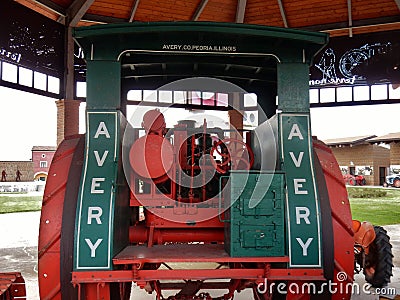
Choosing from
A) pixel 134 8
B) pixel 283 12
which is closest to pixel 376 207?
pixel 283 12

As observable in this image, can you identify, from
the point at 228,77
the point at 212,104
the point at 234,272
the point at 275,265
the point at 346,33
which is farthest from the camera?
the point at 346,33

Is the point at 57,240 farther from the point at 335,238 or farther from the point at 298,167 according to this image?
the point at 335,238

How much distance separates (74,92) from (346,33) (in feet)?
25.8

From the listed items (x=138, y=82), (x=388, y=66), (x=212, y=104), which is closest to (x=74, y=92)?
(x=212, y=104)

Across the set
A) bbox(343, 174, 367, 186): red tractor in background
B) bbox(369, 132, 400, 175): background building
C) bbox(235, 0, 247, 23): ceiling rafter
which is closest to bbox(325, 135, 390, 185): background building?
bbox(343, 174, 367, 186): red tractor in background

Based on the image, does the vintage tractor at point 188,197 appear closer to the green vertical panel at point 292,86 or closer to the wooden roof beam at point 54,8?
the green vertical panel at point 292,86

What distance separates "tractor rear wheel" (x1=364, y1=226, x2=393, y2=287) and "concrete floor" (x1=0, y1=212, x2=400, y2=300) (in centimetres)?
20

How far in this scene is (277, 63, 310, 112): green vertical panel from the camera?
3.88 meters

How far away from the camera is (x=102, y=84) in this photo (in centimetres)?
378

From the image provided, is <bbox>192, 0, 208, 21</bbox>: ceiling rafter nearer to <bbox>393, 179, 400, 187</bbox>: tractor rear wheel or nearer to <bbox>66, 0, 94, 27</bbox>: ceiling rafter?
<bbox>66, 0, 94, 27</bbox>: ceiling rafter

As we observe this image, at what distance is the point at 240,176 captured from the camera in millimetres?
3553

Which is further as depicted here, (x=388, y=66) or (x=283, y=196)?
(x=388, y=66)

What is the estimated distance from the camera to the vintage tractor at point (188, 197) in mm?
Result: 3408

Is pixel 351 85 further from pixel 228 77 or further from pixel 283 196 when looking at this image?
pixel 283 196
